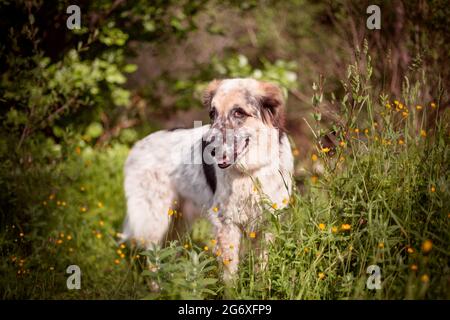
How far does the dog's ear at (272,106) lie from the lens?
362 cm

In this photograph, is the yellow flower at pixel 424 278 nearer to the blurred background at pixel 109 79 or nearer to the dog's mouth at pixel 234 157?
the blurred background at pixel 109 79

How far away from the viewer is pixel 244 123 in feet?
11.4

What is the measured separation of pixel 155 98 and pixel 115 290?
151 inches

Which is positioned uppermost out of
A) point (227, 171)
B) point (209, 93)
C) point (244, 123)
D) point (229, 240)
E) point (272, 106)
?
point (209, 93)

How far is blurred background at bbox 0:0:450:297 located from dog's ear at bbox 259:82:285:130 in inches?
10.6

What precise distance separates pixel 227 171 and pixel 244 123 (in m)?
0.38

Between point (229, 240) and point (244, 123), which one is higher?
point (244, 123)

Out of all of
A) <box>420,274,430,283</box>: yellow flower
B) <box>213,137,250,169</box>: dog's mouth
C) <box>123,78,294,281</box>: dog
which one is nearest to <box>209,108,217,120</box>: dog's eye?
<box>123,78,294,281</box>: dog

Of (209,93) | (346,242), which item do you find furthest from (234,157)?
(346,242)

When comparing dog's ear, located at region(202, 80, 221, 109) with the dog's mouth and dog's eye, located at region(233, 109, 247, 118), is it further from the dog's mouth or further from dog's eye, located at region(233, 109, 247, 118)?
the dog's mouth

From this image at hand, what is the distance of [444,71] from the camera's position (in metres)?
4.18

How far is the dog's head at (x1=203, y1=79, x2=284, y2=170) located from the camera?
3.36 m

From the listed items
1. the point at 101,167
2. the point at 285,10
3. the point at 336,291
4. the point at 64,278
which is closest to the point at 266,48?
the point at 285,10

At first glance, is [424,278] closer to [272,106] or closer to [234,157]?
[234,157]
